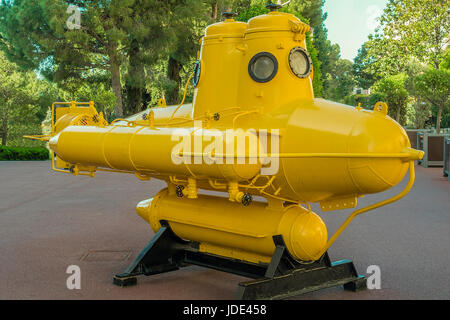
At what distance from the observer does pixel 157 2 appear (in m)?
26.9

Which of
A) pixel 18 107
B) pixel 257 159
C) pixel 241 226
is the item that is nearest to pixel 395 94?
pixel 18 107

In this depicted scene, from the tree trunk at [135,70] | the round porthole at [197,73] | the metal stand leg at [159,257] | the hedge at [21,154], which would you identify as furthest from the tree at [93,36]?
the metal stand leg at [159,257]

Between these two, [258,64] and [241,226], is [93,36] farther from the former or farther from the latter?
[241,226]

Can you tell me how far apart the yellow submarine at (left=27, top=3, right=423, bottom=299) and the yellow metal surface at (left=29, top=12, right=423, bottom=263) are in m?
0.01

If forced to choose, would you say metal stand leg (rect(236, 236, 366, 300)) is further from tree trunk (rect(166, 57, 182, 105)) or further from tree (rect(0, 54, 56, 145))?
tree (rect(0, 54, 56, 145))

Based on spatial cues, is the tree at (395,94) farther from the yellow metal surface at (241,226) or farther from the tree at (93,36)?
the yellow metal surface at (241,226)

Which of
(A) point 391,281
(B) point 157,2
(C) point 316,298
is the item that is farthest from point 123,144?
(B) point 157,2

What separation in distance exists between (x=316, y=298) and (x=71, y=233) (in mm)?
5009

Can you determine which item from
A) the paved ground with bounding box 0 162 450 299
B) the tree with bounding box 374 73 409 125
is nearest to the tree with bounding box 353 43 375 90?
the tree with bounding box 374 73 409 125

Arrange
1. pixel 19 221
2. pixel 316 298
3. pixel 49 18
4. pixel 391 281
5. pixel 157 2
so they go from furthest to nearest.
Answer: pixel 157 2 → pixel 49 18 → pixel 19 221 → pixel 391 281 → pixel 316 298

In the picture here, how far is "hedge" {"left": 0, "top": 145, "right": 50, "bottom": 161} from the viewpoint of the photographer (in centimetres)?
2492

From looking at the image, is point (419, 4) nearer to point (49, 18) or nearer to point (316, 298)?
point (49, 18)

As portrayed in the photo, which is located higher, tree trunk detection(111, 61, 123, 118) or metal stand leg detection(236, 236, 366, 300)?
tree trunk detection(111, 61, 123, 118)

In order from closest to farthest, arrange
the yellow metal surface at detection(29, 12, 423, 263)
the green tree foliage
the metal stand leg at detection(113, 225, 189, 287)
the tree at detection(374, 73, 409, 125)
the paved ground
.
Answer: the yellow metal surface at detection(29, 12, 423, 263), the paved ground, the metal stand leg at detection(113, 225, 189, 287), the tree at detection(374, 73, 409, 125), the green tree foliage
